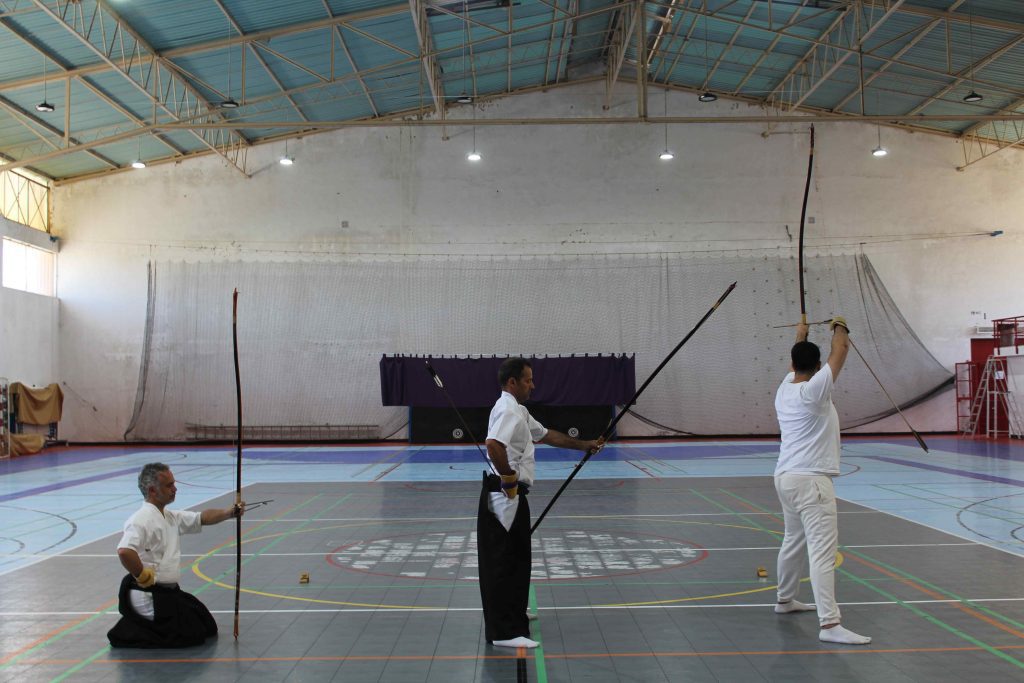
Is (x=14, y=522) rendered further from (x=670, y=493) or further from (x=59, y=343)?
(x=59, y=343)

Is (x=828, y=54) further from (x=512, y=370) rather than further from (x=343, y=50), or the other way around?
(x=512, y=370)

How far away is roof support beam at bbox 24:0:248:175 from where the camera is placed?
49.0ft

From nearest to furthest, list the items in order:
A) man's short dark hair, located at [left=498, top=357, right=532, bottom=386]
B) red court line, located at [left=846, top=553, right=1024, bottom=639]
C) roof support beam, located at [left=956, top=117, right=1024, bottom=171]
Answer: man's short dark hair, located at [left=498, top=357, right=532, bottom=386], red court line, located at [left=846, top=553, right=1024, bottom=639], roof support beam, located at [left=956, top=117, right=1024, bottom=171]

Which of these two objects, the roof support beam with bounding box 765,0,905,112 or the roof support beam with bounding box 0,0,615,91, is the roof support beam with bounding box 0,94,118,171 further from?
the roof support beam with bounding box 765,0,905,112

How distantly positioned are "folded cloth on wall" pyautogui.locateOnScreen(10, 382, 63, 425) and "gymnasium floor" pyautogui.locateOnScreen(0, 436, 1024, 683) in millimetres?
9182

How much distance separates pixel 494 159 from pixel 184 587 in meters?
19.5

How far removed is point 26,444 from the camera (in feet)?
68.5

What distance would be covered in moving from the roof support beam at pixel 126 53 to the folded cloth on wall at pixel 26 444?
9.13 metres

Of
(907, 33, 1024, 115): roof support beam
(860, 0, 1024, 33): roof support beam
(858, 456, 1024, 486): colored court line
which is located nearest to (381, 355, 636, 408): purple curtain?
(858, 456, 1024, 486): colored court line

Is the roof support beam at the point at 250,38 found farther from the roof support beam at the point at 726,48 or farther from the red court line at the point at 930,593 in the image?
the red court line at the point at 930,593

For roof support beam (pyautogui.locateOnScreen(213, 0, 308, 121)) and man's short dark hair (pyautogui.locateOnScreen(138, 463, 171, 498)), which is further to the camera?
roof support beam (pyautogui.locateOnScreen(213, 0, 308, 121))

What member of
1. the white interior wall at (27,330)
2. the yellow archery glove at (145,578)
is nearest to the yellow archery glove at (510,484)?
the yellow archery glove at (145,578)

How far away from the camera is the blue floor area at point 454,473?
363 inches

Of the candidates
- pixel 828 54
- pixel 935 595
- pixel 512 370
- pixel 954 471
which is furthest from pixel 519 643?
pixel 828 54
